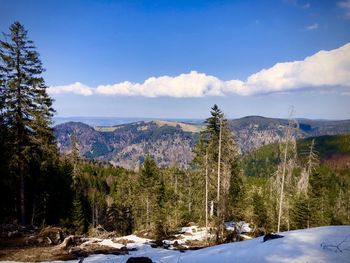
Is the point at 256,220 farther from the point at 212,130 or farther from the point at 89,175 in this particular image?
the point at 89,175

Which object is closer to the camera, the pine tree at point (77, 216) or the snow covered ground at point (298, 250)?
the snow covered ground at point (298, 250)

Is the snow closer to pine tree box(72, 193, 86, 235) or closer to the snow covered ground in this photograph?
the snow covered ground

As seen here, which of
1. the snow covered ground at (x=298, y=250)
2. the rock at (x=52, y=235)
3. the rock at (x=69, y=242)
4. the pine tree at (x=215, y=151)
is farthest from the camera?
the pine tree at (x=215, y=151)

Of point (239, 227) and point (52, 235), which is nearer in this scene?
point (52, 235)

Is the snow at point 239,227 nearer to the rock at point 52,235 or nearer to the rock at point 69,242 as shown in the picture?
the rock at point 69,242

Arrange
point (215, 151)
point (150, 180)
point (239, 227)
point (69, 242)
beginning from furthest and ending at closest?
1. point (150, 180)
2. point (215, 151)
3. point (239, 227)
4. point (69, 242)

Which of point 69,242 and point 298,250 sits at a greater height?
point 298,250

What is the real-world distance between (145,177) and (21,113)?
1120 inches

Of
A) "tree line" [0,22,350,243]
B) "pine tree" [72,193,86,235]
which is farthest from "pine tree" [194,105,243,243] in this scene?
"pine tree" [72,193,86,235]

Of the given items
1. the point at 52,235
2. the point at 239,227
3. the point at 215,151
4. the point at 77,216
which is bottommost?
the point at 77,216

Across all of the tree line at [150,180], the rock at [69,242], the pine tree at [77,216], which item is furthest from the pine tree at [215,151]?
the pine tree at [77,216]

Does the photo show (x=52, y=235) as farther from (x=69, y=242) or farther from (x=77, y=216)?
(x=77, y=216)

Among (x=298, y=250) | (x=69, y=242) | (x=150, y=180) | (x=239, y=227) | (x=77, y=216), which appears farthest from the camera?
(x=150, y=180)

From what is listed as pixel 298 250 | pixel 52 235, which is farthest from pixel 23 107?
pixel 298 250
